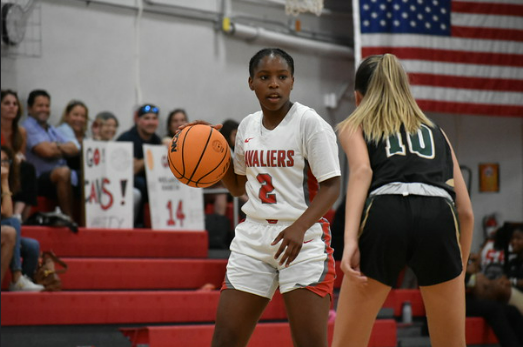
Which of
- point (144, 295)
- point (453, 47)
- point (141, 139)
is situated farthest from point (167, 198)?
point (453, 47)

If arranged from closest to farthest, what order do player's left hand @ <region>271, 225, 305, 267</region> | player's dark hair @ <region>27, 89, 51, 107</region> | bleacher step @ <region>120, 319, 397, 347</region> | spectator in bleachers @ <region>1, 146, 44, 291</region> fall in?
player's left hand @ <region>271, 225, 305, 267</region>, bleacher step @ <region>120, 319, 397, 347</region>, spectator in bleachers @ <region>1, 146, 44, 291</region>, player's dark hair @ <region>27, 89, 51, 107</region>

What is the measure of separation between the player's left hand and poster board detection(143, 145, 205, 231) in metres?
5.03

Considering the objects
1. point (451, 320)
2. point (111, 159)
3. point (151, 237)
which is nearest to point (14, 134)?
point (111, 159)

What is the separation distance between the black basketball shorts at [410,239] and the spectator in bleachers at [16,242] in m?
3.99

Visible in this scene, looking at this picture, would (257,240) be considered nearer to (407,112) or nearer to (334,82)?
(407,112)

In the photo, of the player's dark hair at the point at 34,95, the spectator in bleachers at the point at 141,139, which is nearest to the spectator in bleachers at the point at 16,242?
the player's dark hair at the point at 34,95

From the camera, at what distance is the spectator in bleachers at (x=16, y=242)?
6.33 meters

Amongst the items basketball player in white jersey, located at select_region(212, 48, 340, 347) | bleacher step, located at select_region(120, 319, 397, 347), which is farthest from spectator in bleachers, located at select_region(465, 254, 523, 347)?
basketball player in white jersey, located at select_region(212, 48, 340, 347)

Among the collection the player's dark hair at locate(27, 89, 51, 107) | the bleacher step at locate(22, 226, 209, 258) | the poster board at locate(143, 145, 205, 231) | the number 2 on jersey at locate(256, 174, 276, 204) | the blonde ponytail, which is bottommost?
the bleacher step at locate(22, 226, 209, 258)

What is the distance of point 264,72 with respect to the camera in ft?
10.6

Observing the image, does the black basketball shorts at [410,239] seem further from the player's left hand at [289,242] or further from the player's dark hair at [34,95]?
the player's dark hair at [34,95]

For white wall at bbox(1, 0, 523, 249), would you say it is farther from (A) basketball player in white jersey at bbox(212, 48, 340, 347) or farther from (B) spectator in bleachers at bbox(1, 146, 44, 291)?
(A) basketball player in white jersey at bbox(212, 48, 340, 347)

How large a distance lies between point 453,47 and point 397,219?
7.70 meters

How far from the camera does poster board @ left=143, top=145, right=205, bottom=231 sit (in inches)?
317
